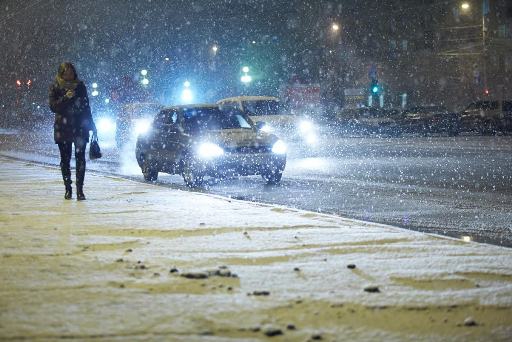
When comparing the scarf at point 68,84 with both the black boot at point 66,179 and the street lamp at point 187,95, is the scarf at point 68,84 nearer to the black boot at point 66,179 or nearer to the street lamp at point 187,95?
the black boot at point 66,179

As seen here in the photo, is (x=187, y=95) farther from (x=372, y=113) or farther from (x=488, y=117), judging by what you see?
(x=488, y=117)

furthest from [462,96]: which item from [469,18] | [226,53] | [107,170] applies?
[107,170]

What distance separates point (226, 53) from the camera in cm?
7581

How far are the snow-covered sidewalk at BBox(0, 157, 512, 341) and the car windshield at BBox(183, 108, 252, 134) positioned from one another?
19.9 feet

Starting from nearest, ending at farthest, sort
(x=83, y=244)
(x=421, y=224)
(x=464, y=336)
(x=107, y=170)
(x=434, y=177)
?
(x=464, y=336) < (x=83, y=244) < (x=421, y=224) < (x=434, y=177) < (x=107, y=170)

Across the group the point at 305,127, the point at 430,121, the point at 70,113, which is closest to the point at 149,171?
the point at 70,113

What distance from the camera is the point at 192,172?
45.8 ft

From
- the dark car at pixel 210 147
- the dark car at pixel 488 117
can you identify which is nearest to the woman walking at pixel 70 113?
the dark car at pixel 210 147

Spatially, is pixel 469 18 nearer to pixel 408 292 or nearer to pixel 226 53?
pixel 226 53

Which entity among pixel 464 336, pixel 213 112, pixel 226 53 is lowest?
pixel 464 336

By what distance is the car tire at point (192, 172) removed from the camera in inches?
548

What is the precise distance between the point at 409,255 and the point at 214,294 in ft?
6.91

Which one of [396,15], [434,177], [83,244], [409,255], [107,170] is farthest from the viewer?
[396,15]

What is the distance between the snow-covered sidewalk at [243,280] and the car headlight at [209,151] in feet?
17.0
